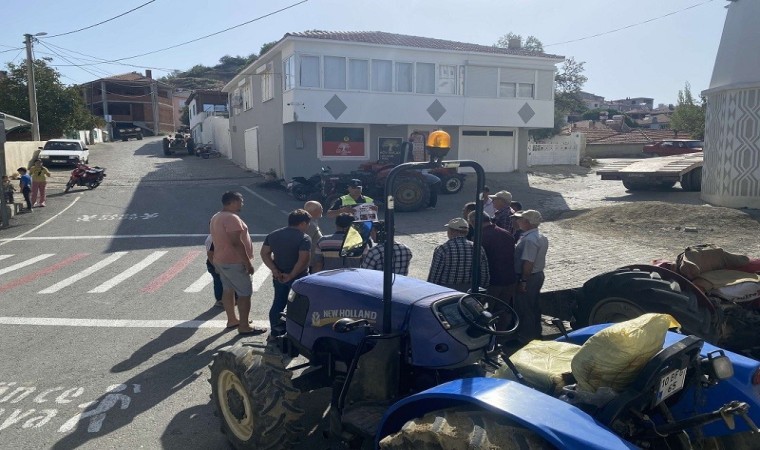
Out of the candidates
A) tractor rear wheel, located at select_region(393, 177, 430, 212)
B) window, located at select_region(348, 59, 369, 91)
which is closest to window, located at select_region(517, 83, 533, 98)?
window, located at select_region(348, 59, 369, 91)

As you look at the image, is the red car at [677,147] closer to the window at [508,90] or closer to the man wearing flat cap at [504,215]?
the window at [508,90]

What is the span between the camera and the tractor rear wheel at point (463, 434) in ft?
8.34

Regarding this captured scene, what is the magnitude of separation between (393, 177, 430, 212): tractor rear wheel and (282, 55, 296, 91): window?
736 cm

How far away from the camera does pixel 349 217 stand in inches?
295

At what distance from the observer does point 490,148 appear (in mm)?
28359

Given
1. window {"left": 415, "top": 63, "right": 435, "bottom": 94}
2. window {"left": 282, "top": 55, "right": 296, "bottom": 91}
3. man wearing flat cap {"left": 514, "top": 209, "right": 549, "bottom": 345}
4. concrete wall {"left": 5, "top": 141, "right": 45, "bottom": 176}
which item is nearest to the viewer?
man wearing flat cap {"left": 514, "top": 209, "right": 549, "bottom": 345}

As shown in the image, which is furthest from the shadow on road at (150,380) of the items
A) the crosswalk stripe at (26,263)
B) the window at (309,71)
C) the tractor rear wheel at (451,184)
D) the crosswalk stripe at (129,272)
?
the window at (309,71)

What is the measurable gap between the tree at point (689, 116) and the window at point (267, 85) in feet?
105

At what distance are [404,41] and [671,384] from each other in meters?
23.9

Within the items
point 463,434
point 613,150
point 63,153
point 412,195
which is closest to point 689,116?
point 613,150

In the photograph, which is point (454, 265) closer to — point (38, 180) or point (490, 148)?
point (38, 180)

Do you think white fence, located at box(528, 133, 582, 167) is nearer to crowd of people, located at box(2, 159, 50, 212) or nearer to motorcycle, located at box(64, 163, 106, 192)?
motorcycle, located at box(64, 163, 106, 192)

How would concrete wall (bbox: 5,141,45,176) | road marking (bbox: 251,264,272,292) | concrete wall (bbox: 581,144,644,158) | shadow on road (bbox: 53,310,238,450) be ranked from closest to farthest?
shadow on road (bbox: 53,310,238,450)
road marking (bbox: 251,264,272,292)
concrete wall (bbox: 5,141,45,176)
concrete wall (bbox: 581,144,644,158)

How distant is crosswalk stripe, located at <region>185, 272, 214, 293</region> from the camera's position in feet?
32.0
